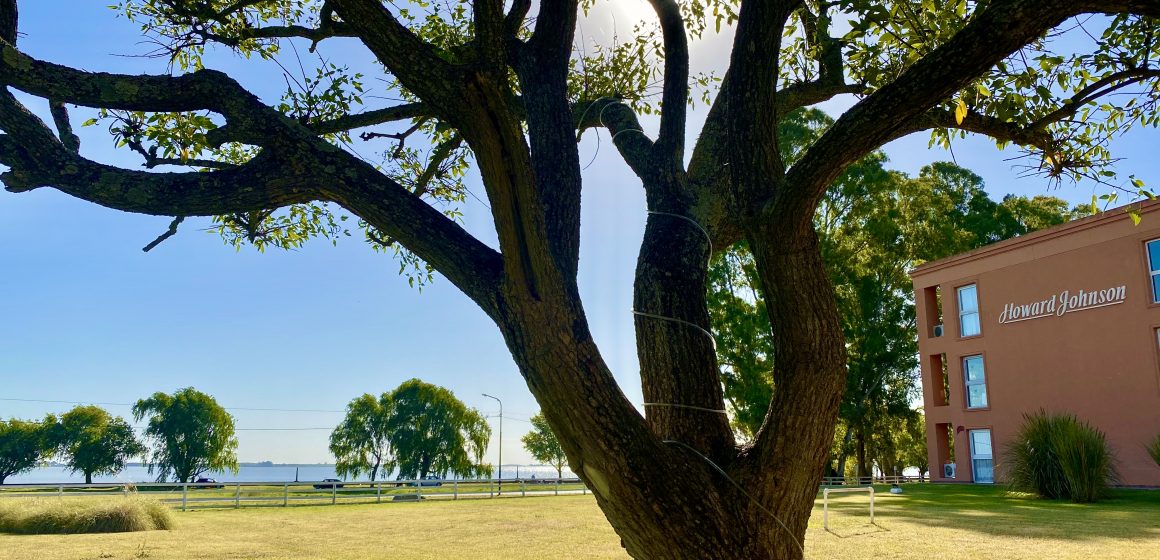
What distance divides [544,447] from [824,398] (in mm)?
65261

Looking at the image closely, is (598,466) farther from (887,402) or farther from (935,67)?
(887,402)

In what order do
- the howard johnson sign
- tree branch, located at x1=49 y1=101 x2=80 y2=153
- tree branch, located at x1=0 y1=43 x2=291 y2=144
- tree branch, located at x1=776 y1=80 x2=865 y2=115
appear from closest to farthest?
1. tree branch, located at x1=0 y1=43 x2=291 y2=144
2. tree branch, located at x1=49 y1=101 x2=80 y2=153
3. tree branch, located at x1=776 y1=80 x2=865 y2=115
4. the howard johnson sign

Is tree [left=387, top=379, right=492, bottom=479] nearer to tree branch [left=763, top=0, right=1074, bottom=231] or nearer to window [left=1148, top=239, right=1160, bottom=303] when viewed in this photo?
window [left=1148, top=239, right=1160, bottom=303]

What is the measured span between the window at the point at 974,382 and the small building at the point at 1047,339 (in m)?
0.03

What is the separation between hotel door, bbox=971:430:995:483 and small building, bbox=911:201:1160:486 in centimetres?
3

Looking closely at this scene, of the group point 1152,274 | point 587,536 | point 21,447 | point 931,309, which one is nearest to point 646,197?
point 587,536

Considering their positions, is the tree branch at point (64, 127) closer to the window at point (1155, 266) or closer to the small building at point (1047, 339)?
the small building at point (1047, 339)

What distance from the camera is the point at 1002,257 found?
75.0 ft

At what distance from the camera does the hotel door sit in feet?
77.3

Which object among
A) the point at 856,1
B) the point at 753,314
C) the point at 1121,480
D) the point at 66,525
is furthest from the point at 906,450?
the point at 856,1

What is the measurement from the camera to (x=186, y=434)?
2119 inches

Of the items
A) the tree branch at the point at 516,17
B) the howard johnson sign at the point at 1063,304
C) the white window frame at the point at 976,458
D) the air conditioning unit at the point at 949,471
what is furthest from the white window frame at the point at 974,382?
the tree branch at the point at 516,17

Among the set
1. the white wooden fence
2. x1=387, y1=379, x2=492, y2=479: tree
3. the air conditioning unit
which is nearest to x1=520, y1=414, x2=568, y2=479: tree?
x1=387, y1=379, x2=492, y2=479: tree

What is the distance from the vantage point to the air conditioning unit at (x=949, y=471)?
25875mm
